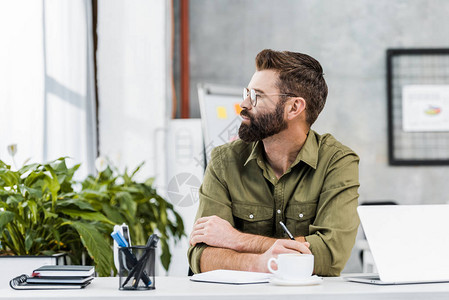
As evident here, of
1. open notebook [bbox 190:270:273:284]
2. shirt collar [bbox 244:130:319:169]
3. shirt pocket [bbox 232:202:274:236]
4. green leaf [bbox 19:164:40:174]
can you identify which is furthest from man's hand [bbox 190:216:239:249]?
green leaf [bbox 19:164:40:174]

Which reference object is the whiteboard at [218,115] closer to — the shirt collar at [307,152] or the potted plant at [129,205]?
the potted plant at [129,205]

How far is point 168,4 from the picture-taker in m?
4.50

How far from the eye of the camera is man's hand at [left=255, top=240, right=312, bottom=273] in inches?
59.0

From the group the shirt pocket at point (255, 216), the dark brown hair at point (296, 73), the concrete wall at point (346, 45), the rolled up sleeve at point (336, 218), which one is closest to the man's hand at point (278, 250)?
the rolled up sleeve at point (336, 218)

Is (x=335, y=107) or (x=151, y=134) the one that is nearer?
(x=151, y=134)

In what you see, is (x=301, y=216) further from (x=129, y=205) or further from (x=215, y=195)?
(x=129, y=205)

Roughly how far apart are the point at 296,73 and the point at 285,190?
400mm

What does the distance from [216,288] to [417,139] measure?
4200mm

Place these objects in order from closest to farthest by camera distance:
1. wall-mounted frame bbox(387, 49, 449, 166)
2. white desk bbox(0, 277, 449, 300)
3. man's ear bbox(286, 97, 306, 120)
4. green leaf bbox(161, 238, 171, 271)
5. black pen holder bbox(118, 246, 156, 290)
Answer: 1. white desk bbox(0, 277, 449, 300)
2. black pen holder bbox(118, 246, 156, 290)
3. man's ear bbox(286, 97, 306, 120)
4. green leaf bbox(161, 238, 171, 271)
5. wall-mounted frame bbox(387, 49, 449, 166)

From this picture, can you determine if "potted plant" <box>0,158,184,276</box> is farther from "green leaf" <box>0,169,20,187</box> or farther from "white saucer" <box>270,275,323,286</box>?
"white saucer" <box>270,275,323,286</box>

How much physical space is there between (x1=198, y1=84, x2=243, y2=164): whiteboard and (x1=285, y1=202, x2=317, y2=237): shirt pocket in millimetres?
2147

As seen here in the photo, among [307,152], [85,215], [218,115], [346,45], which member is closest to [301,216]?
[307,152]

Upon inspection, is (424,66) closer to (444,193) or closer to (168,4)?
(444,193)

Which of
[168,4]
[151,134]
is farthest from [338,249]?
[168,4]
